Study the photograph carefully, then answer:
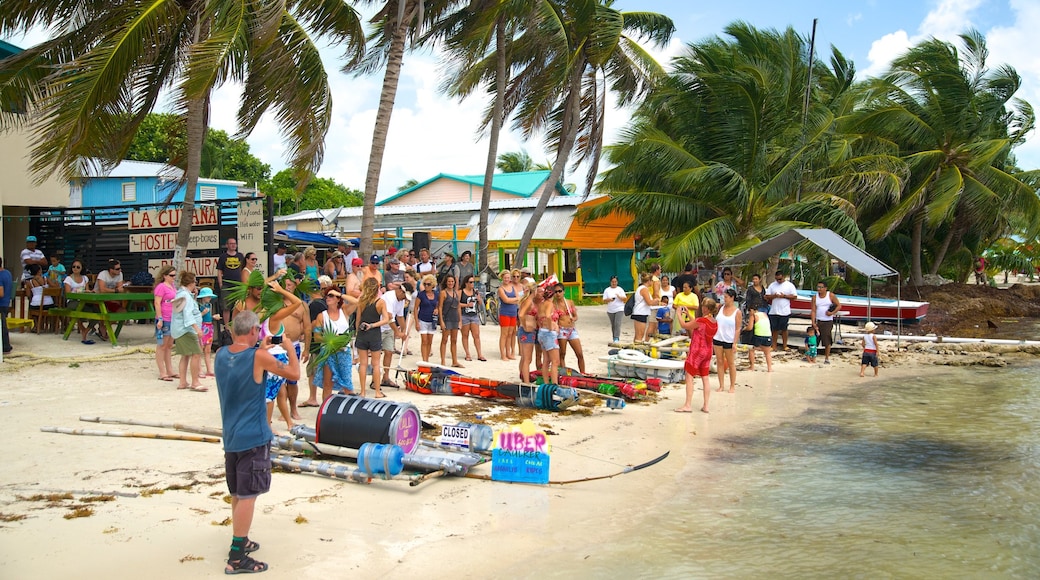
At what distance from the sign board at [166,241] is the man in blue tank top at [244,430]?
9946mm

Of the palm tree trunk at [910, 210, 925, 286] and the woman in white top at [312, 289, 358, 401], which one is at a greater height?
the palm tree trunk at [910, 210, 925, 286]

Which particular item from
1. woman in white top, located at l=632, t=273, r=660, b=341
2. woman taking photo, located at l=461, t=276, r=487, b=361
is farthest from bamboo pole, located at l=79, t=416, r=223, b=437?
woman in white top, located at l=632, t=273, r=660, b=341

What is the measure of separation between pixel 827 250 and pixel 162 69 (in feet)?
43.1

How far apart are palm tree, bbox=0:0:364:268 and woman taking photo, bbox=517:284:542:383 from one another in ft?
17.2

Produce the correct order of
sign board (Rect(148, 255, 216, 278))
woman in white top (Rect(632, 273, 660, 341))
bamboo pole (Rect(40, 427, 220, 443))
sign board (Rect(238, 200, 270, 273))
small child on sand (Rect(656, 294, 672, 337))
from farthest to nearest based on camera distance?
small child on sand (Rect(656, 294, 672, 337))
woman in white top (Rect(632, 273, 660, 341))
sign board (Rect(148, 255, 216, 278))
sign board (Rect(238, 200, 270, 273))
bamboo pole (Rect(40, 427, 220, 443))

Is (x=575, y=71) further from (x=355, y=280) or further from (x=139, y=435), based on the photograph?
(x=139, y=435)

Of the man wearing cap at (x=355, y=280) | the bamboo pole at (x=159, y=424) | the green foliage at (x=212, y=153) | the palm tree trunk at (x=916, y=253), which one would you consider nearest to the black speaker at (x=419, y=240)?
the man wearing cap at (x=355, y=280)

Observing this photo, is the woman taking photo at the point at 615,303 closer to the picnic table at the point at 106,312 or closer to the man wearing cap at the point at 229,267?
the man wearing cap at the point at 229,267

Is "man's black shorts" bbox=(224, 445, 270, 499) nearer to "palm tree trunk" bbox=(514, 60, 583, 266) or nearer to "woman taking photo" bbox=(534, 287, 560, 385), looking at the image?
"woman taking photo" bbox=(534, 287, 560, 385)

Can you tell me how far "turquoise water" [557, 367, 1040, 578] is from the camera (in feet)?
19.7

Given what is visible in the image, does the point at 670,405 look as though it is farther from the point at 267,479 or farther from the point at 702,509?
the point at 267,479

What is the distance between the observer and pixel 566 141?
2281 centimetres

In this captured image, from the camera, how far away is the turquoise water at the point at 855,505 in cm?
599

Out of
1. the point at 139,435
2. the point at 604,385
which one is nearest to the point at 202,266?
the point at 139,435
